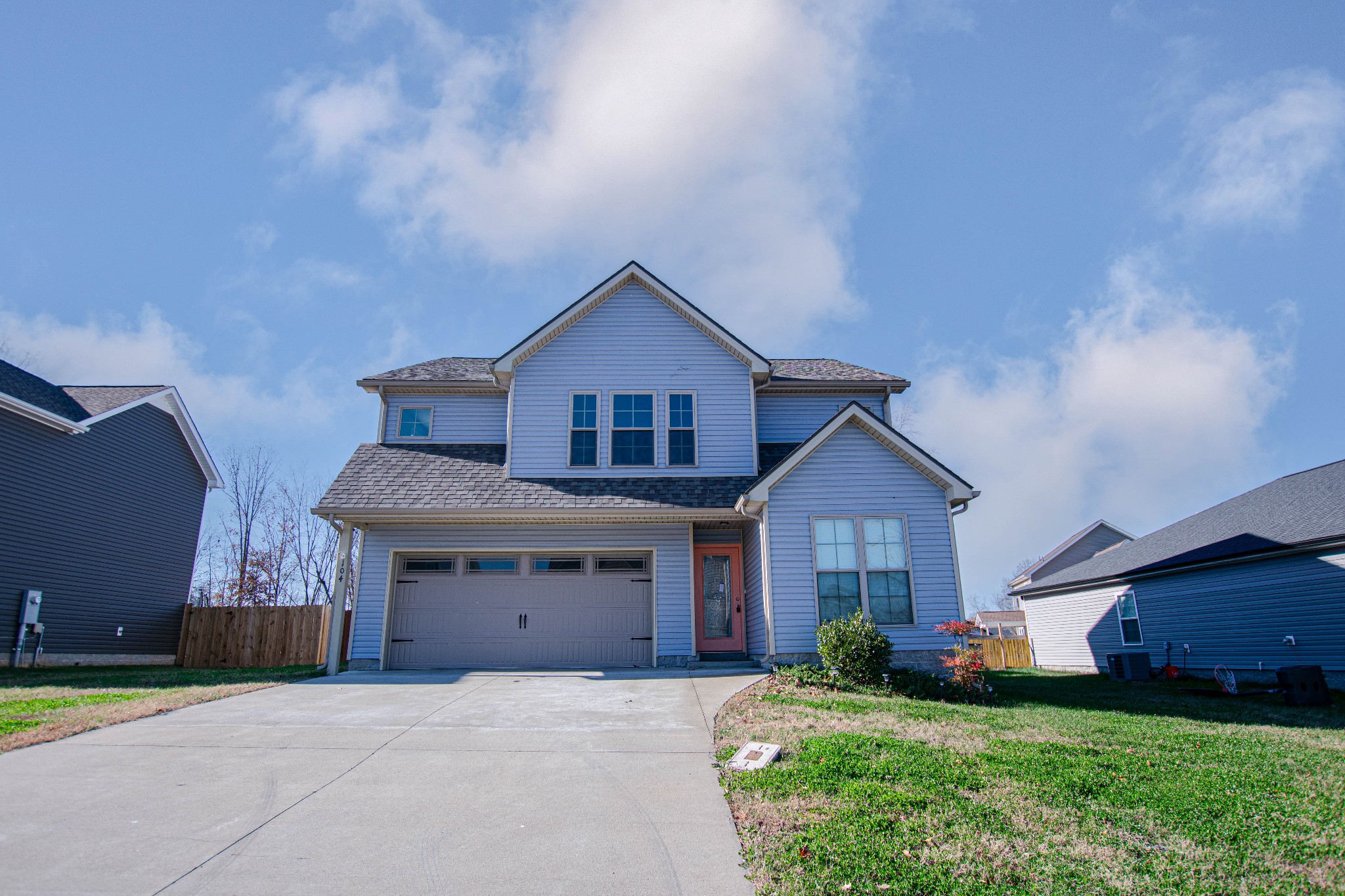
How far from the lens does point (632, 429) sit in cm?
1480

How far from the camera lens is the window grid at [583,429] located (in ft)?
48.2

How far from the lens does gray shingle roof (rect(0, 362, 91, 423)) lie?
15.0 metres

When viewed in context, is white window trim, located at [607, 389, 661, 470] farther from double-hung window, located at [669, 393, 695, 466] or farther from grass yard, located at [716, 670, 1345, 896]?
grass yard, located at [716, 670, 1345, 896]

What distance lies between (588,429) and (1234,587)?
1386cm

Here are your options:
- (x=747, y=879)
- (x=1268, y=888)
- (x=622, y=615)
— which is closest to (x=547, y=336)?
(x=622, y=615)

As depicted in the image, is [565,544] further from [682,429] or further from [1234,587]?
[1234,587]

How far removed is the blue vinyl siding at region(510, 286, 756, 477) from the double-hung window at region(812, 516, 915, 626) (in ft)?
9.22

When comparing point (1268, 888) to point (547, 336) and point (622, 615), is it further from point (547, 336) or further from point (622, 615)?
point (547, 336)

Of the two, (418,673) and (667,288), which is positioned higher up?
(667,288)

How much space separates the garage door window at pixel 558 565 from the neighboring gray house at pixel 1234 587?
13308mm

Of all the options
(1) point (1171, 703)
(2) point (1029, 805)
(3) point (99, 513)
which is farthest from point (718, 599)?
(3) point (99, 513)

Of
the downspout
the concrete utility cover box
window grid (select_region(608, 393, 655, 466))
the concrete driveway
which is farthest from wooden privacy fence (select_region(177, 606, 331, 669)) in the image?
the concrete utility cover box

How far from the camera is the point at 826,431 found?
12.3 metres

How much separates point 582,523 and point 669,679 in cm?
393
